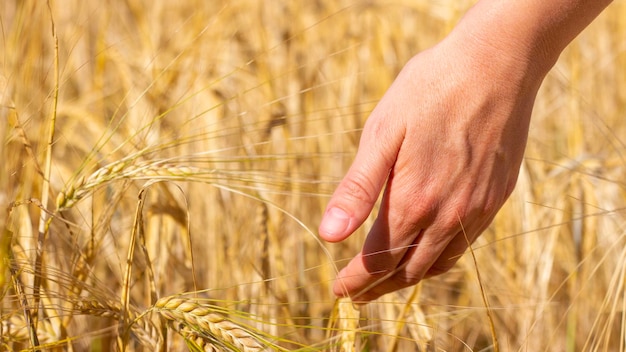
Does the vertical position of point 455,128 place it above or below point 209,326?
above

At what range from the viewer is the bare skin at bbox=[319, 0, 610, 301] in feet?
2.46

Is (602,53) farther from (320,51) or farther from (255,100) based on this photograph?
(255,100)

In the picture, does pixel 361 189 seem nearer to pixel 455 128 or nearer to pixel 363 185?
pixel 363 185

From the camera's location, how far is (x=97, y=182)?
810 mm

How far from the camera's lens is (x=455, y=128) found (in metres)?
0.76

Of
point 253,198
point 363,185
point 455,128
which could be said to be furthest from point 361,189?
point 253,198

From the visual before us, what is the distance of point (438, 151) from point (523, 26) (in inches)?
6.1

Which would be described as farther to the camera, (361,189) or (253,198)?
(253,198)

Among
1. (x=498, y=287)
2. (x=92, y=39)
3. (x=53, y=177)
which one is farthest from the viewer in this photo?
(x=92, y=39)

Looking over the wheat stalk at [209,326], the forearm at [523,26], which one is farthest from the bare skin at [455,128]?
the wheat stalk at [209,326]

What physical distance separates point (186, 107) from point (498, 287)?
86 centimetres

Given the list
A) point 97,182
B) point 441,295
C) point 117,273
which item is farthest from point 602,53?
point 97,182

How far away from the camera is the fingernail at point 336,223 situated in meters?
0.78

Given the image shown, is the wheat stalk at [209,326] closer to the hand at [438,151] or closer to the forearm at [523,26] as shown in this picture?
the hand at [438,151]
